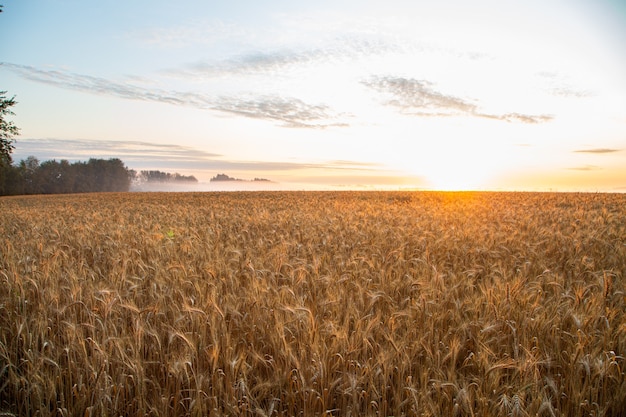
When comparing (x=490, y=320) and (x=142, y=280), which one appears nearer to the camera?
(x=490, y=320)

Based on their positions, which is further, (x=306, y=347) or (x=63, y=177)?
(x=63, y=177)

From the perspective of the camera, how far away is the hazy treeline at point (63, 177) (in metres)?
69.4

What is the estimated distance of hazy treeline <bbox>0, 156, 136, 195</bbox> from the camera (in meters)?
69.4

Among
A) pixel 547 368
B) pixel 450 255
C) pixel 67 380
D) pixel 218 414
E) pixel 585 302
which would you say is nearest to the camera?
pixel 218 414

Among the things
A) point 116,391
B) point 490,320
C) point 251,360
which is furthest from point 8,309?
point 490,320

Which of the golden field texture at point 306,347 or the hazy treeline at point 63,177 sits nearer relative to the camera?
the golden field texture at point 306,347

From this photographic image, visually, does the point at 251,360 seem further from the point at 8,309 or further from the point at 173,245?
the point at 173,245

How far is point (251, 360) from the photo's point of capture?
10.1 feet

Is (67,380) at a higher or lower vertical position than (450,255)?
lower

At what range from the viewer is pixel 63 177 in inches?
3248

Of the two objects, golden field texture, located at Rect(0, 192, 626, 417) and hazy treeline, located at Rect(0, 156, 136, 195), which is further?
hazy treeline, located at Rect(0, 156, 136, 195)

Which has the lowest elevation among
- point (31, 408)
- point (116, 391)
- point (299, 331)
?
point (31, 408)

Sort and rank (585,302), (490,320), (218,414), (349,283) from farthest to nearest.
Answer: (349,283), (585,302), (490,320), (218,414)

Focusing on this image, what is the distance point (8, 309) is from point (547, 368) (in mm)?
5122
